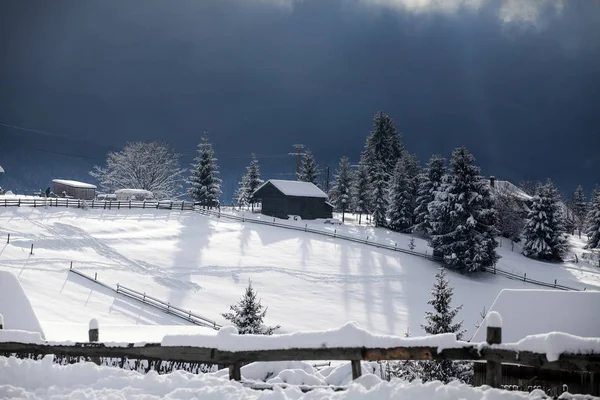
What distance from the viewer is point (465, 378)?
48.4 ft

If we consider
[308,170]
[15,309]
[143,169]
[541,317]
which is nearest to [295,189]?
[308,170]

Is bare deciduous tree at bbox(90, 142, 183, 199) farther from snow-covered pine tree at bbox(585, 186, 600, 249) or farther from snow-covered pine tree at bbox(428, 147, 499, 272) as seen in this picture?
snow-covered pine tree at bbox(585, 186, 600, 249)

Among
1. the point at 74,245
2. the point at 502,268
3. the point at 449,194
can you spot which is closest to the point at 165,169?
the point at 74,245

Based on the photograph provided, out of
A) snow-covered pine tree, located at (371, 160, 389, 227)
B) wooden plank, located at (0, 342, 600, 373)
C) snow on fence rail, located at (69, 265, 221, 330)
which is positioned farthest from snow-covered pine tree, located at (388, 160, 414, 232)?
wooden plank, located at (0, 342, 600, 373)

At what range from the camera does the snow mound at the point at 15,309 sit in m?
13.3

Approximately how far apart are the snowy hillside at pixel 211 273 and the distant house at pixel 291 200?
8773mm

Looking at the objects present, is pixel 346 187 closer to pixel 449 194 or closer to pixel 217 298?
pixel 449 194

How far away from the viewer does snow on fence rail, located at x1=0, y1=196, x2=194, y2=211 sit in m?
49.4

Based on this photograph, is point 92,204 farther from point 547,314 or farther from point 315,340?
point 315,340

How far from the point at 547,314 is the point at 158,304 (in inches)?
906

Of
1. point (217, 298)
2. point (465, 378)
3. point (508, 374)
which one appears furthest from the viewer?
point (217, 298)

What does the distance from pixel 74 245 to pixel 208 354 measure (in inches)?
1449

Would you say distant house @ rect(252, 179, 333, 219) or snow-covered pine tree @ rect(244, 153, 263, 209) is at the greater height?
snow-covered pine tree @ rect(244, 153, 263, 209)

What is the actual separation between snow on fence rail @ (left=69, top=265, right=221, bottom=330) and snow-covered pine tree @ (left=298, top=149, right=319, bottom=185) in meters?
49.3
